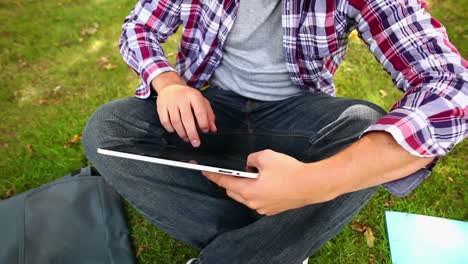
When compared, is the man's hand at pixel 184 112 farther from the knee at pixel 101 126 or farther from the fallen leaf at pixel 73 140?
the fallen leaf at pixel 73 140

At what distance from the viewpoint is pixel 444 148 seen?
1086mm

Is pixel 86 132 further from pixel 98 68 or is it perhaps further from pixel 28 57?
pixel 28 57

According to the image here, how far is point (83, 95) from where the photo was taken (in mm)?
2824

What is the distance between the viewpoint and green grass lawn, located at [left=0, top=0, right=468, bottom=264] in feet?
6.48

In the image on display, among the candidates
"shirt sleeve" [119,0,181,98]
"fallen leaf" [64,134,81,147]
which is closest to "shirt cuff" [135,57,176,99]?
"shirt sleeve" [119,0,181,98]

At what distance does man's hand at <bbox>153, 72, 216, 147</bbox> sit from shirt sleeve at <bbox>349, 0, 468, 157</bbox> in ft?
1.95

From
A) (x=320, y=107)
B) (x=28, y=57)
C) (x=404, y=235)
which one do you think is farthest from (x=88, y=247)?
(x=28, y=57)

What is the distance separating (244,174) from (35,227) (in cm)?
126

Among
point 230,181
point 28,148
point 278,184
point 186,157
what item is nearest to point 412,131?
point 278,184

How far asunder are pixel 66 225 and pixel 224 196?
0.81 meters

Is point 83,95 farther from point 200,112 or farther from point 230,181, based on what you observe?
point 230,181

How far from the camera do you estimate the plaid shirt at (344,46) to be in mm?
1087

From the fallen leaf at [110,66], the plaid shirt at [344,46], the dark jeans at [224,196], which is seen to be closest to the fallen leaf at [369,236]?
the dark jeans at [224,196]

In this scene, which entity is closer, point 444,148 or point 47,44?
point 444,148
